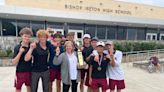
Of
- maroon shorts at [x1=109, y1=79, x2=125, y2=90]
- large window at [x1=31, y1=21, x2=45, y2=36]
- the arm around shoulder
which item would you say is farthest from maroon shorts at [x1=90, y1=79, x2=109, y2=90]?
large window at [x1=31, y1=21, x2=45, y2=36]

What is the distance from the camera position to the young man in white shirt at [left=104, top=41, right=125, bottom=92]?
6.11 m

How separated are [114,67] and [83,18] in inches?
683

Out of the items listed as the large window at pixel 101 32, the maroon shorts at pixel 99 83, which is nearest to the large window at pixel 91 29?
the large window at pixel 101 32

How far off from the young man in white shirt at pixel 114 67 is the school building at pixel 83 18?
1524 centimetres

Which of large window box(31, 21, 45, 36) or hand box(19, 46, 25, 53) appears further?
large window box(31, 21, 45, 36)

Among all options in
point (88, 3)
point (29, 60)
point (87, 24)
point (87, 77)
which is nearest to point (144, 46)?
point (87, 24)

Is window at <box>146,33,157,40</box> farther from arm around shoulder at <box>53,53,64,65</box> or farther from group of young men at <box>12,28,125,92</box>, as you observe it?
arm around shoulder at <box>53,53,64,65</box>

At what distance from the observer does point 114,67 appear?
20.6 feet

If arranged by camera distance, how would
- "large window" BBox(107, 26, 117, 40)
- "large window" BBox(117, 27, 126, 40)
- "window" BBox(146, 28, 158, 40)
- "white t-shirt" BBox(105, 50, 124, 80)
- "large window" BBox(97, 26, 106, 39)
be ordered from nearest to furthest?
"white t-shirt" BBox(105, 50, 124, 80)
"large window" BBox(97, 26, 106, 39)
"large window" BBox(107, 26, 117, 40)
"large window" BBox(117, 27, 126, 40)
"window" BBox(146, 28, 158, 40)

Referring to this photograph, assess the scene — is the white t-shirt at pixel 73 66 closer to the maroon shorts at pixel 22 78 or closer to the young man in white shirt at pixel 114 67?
the young man in white shirt at pixel 114 67

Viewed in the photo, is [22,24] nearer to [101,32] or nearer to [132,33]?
[101,32]

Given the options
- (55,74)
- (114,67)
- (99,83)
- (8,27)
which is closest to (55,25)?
(8,27)

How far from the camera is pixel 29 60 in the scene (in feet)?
17.5

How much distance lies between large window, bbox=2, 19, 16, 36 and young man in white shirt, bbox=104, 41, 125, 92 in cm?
1742
